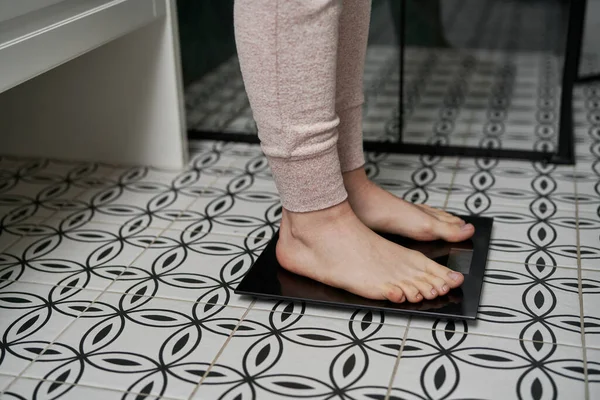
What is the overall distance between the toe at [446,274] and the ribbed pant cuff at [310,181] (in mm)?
169

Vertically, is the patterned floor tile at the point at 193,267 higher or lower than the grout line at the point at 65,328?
higher

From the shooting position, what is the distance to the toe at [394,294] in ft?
3.56

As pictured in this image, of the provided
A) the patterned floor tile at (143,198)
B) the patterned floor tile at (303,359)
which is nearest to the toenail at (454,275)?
the patterned floor tile at (303,359)

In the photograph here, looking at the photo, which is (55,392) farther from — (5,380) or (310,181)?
(310,181)

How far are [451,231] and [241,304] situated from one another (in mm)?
376

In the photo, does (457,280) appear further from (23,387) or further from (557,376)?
(23,387)

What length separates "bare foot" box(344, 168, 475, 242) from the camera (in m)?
1.26

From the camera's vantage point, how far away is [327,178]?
108cm

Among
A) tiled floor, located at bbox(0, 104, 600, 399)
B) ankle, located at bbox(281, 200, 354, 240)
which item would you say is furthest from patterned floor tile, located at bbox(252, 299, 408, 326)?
ankle, located at bbox(281, 200, 354, 240)

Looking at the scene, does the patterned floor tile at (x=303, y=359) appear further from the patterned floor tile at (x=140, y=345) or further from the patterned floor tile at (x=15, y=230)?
the patterned floor tile at (x=15, y=230)

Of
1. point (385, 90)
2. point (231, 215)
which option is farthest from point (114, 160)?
point (385, 90)

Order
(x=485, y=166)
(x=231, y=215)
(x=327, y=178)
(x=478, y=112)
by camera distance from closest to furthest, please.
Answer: (x=327, y=178), (x=231, y=215), (x=485, y=166), (x=478, y=112)

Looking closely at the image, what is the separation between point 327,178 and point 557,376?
1.32ft

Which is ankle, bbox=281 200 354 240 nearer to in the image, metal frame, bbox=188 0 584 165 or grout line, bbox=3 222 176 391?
grout line, bbox=3 222 176 391
